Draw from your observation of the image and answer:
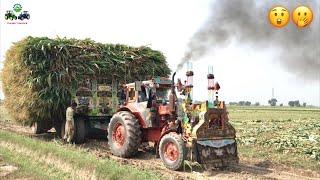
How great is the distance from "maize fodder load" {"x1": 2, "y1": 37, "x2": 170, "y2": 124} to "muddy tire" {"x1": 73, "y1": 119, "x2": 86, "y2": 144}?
2.60 feet

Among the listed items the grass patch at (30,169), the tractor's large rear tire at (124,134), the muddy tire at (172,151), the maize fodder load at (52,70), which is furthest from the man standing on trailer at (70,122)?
the muddy tire at (172,151)

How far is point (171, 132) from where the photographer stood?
35.5 ft

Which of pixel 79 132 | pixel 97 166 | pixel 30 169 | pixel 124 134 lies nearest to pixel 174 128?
pixel 124 134

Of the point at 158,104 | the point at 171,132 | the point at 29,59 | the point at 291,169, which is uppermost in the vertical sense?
the point at 29,59

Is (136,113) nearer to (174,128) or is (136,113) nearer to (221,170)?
(174,128)

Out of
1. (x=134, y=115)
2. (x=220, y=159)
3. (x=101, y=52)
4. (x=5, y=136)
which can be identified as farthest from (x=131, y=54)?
(x=220, y=159)

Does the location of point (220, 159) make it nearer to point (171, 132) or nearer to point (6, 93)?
point (171, 132)

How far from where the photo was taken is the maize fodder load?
46.9 ft

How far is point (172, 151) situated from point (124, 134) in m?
2.14

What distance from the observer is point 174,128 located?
1081cm

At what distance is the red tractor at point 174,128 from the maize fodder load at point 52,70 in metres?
3.04

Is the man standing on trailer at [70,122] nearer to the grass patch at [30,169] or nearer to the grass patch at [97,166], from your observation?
the grass patch at [97,166]

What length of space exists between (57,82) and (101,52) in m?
1.99

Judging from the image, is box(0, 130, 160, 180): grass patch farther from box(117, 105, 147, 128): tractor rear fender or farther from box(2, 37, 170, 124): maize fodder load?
box(2, 37, 170, 124): maize fodder load
